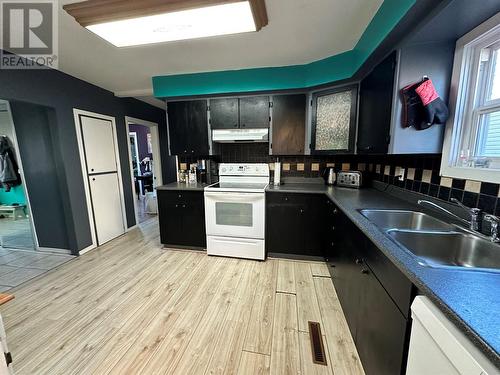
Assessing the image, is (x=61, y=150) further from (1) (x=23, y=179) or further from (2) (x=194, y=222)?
(2) (x=194, y=222)

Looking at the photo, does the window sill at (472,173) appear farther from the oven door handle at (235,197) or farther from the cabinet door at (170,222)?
the cabinet door at (170,222)

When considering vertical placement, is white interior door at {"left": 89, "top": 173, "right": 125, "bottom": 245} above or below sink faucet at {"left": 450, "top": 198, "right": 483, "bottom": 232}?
below

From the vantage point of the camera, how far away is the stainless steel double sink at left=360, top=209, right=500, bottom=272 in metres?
1.07

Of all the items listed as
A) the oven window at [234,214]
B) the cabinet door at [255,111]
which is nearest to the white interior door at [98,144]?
the oven window at [234,214]

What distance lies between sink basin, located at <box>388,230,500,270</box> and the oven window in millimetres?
1624

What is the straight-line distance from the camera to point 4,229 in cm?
382

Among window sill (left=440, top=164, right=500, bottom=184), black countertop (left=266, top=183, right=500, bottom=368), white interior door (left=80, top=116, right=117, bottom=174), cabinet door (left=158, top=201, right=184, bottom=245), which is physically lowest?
cabinet door (left=158, top=201, right=184, bottom=245)

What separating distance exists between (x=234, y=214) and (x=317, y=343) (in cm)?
156

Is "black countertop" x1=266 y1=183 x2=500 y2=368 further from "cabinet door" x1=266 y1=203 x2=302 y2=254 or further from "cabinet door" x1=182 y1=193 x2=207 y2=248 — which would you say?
"cabinet door" x1=182 y1=193 x2=207 y2=248

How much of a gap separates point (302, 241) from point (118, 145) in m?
3.37

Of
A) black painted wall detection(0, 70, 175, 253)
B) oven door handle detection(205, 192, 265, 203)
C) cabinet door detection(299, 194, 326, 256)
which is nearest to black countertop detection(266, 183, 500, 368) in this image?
cabinet door detection(299, 194, 326, 256)

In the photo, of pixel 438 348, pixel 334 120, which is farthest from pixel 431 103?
pixel 438 348

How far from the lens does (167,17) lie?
1361 mm

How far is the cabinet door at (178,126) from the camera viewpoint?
2.88m
